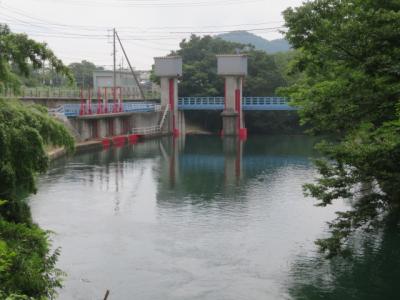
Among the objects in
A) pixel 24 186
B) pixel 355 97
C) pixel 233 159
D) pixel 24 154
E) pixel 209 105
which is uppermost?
pixel 209 105

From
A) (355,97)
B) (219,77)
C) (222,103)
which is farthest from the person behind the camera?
(219,77)

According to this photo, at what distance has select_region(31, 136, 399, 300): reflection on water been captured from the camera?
1481cm

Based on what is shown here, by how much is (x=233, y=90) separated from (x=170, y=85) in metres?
6.95

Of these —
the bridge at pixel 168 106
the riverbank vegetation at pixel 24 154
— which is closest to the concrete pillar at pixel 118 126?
the bridge at pixel 168 106

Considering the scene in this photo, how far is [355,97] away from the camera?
44.0 ft

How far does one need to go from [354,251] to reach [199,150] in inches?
1235

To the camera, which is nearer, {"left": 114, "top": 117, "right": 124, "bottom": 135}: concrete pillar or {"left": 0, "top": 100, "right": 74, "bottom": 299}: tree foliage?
{"left": 0, "top": 100, "right": 74, "bottom": 299}: tree foliage

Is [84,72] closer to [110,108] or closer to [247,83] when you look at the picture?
[247,83]

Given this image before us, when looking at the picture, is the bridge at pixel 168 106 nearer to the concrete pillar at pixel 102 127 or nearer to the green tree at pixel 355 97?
the concrete pillar at pixel 102 127

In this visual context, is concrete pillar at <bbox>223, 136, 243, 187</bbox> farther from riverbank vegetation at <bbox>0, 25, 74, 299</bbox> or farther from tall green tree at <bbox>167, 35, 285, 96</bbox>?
riverbank vegetation at <bbox>0, 25, 74, 299</bbox>

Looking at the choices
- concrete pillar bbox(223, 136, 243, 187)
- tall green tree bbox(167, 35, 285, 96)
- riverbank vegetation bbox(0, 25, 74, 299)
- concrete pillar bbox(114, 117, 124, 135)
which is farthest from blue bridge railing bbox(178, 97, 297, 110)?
riverbank vegetation bbox(0, 25, 74, 299)

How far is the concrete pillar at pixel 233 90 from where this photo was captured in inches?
2226

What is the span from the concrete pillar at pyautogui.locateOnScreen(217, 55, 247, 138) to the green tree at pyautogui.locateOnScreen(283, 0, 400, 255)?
1625 inches

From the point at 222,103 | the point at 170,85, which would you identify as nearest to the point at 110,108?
the point at 170,85
